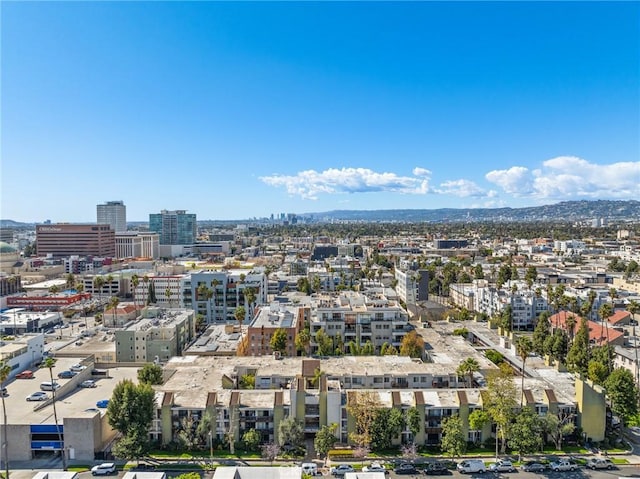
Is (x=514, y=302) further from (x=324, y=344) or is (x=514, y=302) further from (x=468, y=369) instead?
(x=468, y=369)

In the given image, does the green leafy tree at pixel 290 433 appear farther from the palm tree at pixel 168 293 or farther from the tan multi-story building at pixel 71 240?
the tan multi-story building at pixel 71 240

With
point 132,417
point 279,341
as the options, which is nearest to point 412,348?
point 279,341

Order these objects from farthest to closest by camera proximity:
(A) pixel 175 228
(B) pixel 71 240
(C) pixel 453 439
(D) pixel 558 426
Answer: (A) pixel 175 228 → (B) pixel 71 240 → (D) pixel 558 426 → (C) pixel 453 439

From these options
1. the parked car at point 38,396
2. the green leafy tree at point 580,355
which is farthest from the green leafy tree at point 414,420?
the parked car at point 38,396

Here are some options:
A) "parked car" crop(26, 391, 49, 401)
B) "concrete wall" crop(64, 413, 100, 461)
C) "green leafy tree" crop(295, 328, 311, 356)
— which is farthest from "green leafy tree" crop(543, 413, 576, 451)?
"parked car" crop(26, 391, 49, 401)

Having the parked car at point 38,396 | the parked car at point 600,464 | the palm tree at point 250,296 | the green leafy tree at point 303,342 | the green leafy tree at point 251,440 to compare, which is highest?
the palm tree at point 250,296
